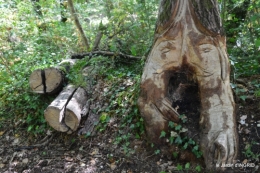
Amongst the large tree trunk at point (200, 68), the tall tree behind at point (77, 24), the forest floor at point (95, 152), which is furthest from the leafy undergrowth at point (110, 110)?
the tall tree behind at point (77, 24)

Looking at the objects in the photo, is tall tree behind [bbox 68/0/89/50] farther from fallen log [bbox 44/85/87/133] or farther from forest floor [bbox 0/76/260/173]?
forest floor [bbox 0/76/260/173]

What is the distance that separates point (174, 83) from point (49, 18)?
593 cm

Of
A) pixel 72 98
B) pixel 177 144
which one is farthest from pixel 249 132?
pixel 72 98

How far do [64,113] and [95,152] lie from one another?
0.83 metres

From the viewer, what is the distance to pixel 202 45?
3.07 m

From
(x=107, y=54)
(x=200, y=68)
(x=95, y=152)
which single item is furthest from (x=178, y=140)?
(x=107, y=54)

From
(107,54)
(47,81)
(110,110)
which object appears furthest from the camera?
(107,54)

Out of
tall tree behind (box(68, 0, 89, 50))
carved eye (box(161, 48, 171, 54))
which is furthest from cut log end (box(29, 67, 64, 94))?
tall tree behind (box(68, 0, 89, 50))

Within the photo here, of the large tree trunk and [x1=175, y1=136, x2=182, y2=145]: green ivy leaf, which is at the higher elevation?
the large tree trunk

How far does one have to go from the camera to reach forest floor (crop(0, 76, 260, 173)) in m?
3.20

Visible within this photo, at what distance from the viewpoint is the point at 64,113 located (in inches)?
157

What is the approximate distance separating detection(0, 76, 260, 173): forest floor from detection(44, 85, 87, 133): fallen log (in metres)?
0.31

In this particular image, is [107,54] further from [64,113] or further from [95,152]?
[95,152]

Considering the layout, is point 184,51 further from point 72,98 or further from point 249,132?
point 72,98
